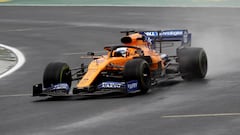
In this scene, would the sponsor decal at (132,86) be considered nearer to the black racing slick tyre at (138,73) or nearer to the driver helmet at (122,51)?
the black racing slick tyre at (138,73)

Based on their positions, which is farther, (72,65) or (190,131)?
(72,65)

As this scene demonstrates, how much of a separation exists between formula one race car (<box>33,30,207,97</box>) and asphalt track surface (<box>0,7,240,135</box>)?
0.22 m

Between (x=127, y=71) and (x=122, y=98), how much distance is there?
0.56 meters

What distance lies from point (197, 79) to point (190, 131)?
630 cm

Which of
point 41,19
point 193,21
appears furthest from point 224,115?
point 41,19

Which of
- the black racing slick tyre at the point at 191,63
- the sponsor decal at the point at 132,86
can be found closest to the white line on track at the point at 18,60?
the black racing slick tyre at the point at 191,63

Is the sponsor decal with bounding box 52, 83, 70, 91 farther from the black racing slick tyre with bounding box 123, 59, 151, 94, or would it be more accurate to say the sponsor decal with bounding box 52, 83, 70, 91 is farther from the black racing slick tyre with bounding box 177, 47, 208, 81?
the black racing slick tyre with bounding box 177, 47, 208, 81

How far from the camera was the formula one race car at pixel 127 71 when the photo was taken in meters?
15.6

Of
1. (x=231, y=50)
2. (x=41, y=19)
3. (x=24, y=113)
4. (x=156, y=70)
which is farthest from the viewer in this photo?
(x=41, y=19)

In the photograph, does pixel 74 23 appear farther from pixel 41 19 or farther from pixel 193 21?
pixel 193 21

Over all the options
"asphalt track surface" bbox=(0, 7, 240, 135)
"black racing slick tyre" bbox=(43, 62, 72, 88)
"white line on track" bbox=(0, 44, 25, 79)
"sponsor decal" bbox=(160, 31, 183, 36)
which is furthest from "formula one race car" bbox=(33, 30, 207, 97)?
"white line on track" bbox=(0, 44, 25, 79)

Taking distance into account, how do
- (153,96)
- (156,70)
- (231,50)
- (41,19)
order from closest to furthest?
1. (153,96)
2. (156,70)
3. (231,50)
4. (41,19)

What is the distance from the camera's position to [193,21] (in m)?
33.6

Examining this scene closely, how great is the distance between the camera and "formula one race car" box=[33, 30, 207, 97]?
15648 mm
